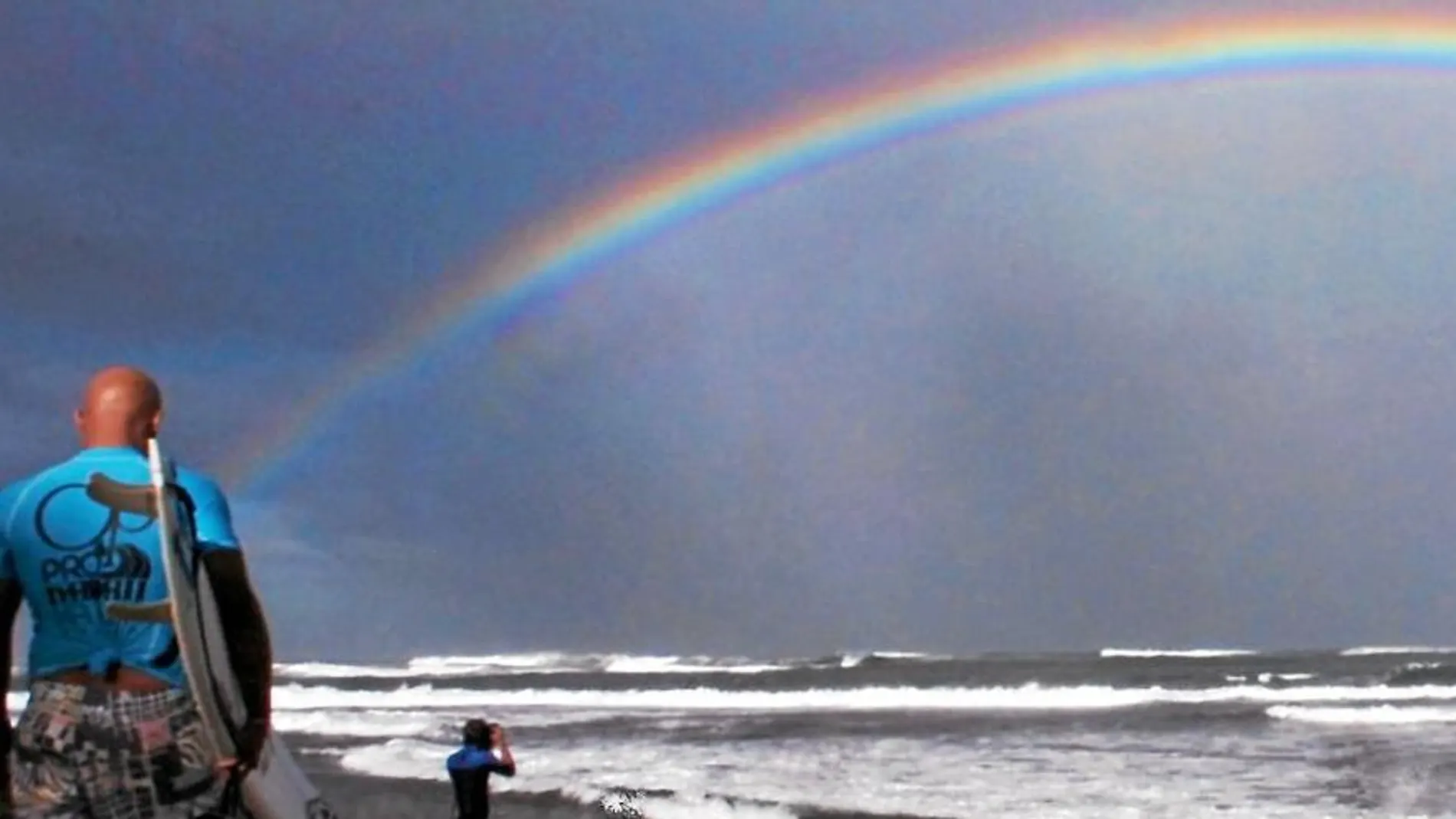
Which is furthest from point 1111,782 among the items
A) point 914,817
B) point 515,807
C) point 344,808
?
point 344,808

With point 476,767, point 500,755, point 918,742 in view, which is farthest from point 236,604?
point 918,742

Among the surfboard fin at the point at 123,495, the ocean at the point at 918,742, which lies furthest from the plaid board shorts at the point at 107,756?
the ocean at the point at 918,742

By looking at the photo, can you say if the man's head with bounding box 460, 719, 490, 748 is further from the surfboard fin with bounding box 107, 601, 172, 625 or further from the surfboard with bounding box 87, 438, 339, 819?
the surfboard fin with bounding box 107, 601, 172, 625

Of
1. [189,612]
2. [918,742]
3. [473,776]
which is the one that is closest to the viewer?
[189,612]

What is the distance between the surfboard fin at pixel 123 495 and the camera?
2.95 metres

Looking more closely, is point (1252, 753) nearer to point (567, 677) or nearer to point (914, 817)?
point (914, 817)

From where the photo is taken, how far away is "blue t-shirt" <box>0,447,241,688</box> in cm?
294

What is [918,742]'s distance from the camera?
24938mm

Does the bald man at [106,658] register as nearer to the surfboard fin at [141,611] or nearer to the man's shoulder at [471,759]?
the surfboard fin at [141,611]

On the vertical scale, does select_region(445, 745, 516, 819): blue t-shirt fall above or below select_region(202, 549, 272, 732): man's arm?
below

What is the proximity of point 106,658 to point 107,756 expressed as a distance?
0.62 feet

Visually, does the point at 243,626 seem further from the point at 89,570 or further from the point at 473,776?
the point at 473,776

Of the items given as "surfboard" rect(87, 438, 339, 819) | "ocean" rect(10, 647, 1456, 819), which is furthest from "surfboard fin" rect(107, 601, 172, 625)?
"ocean" rect(10, 647, 1456, 819)

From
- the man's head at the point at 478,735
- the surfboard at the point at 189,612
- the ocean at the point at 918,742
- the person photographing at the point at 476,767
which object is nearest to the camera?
the surfboard at the point at 189,612
